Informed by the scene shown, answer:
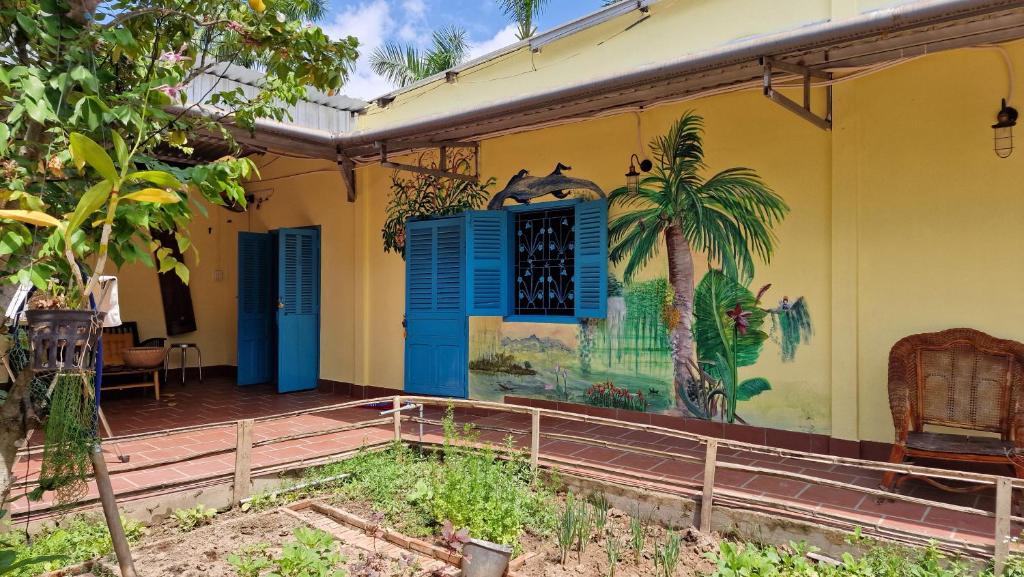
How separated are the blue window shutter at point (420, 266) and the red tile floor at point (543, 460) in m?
1.27

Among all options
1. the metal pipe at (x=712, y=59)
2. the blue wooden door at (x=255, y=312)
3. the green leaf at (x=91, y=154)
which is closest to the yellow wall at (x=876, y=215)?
the metal pipe at (x=712, y=59)

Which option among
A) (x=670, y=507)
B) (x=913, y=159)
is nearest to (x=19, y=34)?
(x=670, y=507)

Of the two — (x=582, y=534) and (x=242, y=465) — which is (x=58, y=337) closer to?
(x=242, y=465)

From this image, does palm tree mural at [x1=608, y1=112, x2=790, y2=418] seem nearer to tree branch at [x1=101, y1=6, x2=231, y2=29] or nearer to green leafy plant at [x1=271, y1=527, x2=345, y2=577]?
green leafy plant at [x1=271, y1=527, x2=345, y2=577]

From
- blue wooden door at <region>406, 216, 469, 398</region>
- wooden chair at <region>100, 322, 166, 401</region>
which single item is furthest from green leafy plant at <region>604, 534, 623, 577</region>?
wooden chair at <region>100, 322, 166, 401</region>

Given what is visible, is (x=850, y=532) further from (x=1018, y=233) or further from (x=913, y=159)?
(x=913, y=159)

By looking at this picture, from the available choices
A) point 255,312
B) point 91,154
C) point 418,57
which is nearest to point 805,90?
point 91,154

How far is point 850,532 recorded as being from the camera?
3.55 metres

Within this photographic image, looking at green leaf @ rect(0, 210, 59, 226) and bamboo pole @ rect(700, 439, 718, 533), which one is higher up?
green leaf @ rect(0, 210, 59, 226)

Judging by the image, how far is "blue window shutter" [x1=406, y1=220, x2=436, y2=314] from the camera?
7.44 m

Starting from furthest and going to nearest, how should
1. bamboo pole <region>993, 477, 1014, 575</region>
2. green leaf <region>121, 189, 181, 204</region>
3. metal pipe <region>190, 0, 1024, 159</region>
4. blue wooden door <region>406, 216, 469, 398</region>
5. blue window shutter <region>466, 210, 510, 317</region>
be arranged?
1. blue wooden door <region>406, 216, 469, 398</region>
2. blue window shutter <region>466, 210, 510, 317</region>
3. metal pipe <region>190, 0, 1024, 159</region>
4. bamboo pole <region>993, 477, 1014, 575</region>
5. green leaf <region>121, 189, 181, 204</region>

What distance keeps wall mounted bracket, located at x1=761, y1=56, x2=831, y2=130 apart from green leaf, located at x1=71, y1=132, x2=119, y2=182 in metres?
3.86

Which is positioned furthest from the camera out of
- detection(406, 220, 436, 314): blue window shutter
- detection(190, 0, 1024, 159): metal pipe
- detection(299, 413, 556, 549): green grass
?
detection(406, 220, 436, 314): blue window shutter

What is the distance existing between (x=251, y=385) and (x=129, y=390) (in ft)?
4.93
